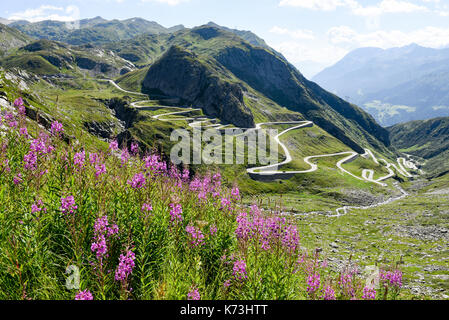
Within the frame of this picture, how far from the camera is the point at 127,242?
748 cm

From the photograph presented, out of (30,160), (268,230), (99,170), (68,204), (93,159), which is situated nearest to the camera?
(68,204)

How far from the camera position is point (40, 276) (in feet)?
20.2

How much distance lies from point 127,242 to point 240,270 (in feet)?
11.1

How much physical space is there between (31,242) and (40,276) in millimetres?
978

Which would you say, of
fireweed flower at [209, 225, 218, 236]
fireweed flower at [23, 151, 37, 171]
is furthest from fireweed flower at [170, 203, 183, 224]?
fireweed flower at [23, 151, 37, 171]

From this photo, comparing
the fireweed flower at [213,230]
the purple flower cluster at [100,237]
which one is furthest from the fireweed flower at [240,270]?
the purple flower cluster at [100,237]

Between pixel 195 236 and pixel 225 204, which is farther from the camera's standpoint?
pixel 225 204

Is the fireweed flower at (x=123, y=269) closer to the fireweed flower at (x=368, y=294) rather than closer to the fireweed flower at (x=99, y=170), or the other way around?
the fireweed flower at (x=99, y=170)

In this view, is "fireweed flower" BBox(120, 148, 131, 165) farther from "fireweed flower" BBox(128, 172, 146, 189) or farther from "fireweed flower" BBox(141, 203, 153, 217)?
"fireweed flower" BBox(141, 203, 153, 217)

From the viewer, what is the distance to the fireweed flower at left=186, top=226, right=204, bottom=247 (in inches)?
319

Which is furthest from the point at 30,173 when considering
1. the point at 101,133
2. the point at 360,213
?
the point at 101,133

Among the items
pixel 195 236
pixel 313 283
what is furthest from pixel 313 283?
pixel 195 236

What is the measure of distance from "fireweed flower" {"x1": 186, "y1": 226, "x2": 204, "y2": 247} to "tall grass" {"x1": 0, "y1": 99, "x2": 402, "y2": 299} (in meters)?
0.03

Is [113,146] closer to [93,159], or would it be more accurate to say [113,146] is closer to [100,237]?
[93,159]
